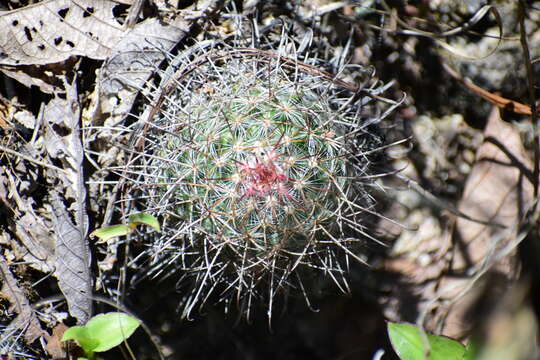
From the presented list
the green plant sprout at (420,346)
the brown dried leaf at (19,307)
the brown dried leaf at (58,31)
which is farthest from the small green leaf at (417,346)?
the brown dried leaf at (58,31)

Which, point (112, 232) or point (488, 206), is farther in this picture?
point (488, 206)

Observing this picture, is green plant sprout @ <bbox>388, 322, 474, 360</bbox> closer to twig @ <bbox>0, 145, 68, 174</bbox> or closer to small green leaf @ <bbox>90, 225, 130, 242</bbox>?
small green leaf @ <bbox>90, 225, 130, 242</bbox>

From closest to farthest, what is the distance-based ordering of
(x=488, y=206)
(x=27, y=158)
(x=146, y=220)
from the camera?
(x=146, y=220), (x=27, y=158), (x=488, y=206)

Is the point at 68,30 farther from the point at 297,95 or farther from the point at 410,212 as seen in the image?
the point at 410,212

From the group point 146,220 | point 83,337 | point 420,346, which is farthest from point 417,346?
point 83,337

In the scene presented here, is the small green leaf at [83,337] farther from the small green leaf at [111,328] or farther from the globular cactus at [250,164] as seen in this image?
the globular cactus at [250,164]

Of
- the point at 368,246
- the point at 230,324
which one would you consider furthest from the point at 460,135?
the point at 230,324

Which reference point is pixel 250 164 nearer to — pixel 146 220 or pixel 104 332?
pixel 146 220
